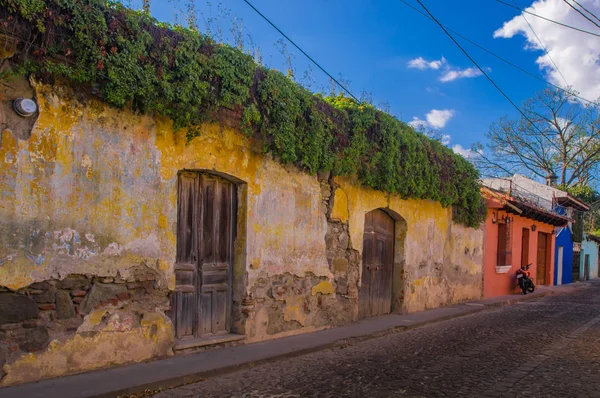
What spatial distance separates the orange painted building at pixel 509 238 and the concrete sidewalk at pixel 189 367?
25.6 ft

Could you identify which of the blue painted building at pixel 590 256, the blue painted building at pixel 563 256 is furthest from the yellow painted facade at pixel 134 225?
the blue painted building at pixel 590 256

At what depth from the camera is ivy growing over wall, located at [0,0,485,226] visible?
518cm

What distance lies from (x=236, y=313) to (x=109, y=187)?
2.82 m

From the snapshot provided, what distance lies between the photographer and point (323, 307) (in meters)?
9.12

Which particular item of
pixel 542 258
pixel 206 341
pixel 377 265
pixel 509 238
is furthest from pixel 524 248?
pixel 206 341

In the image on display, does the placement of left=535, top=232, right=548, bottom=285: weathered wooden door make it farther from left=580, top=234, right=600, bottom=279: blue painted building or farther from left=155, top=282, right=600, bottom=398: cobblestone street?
left=155, top=282, right=600, bottom=398: cobblestone street

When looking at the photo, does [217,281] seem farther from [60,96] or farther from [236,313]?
[60,96]

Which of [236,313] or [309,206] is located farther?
[309,206]

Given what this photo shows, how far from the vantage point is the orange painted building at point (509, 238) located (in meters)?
16.8

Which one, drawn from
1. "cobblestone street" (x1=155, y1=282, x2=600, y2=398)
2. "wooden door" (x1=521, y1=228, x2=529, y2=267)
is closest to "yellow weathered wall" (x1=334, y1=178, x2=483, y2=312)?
"cobblestone street" (x1=155, y1=282, x2=600, y2=398)

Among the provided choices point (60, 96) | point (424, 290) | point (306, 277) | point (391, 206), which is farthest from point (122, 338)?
point (424, 290)

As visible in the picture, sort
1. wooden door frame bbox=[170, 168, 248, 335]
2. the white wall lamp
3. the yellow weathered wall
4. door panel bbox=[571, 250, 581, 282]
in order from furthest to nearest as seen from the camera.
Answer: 1. door panel bbox=[571, 250, 581, 282]
2. the yellow weathered wall
3. wooden door frame bbox=[170, 168, 248, 335]
4. the white wall lamp

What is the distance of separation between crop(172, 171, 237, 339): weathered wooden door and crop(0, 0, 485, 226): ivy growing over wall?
3.06ft

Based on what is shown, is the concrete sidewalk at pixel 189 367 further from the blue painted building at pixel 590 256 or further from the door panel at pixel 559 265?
the blue painted building at pixel 590 256
